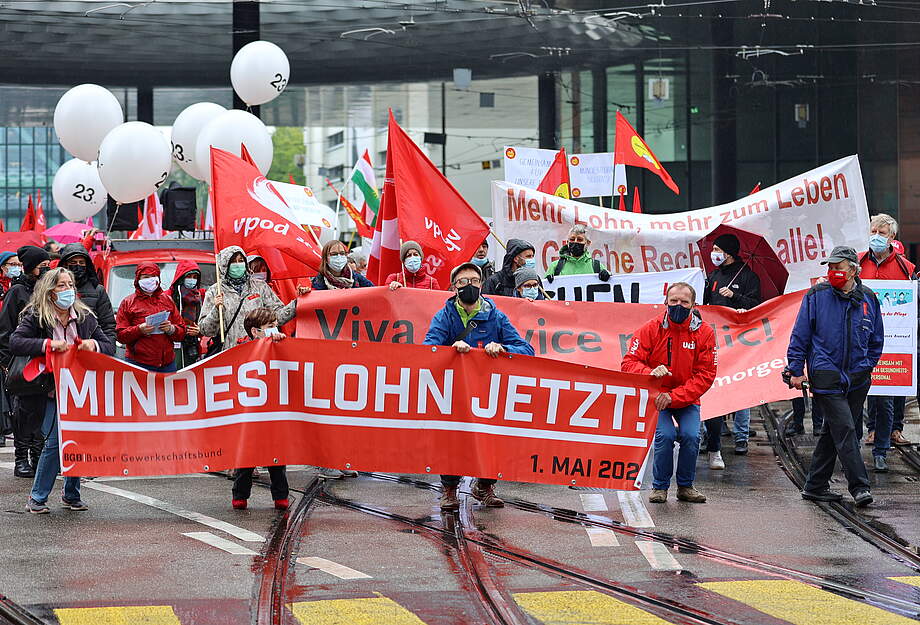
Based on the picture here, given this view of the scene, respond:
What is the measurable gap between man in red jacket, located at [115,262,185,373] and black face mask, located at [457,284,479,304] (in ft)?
8.36

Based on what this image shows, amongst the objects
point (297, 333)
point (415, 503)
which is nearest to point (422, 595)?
point (415, 503)

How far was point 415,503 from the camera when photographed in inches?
399

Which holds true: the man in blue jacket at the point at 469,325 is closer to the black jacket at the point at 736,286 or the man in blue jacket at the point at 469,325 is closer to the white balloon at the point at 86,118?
the black jacket at the point at 736,286

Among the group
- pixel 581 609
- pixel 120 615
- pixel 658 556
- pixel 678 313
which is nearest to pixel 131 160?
pixel 678 313

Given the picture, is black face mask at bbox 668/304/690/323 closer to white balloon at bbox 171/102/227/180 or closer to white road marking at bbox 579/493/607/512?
white road marking at bbox 579/493/607/512

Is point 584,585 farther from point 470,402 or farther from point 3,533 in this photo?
point 3,533

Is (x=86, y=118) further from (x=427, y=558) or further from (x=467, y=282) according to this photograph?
(x=427, y=558)

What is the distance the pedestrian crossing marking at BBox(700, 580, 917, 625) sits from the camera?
6559 millimetres

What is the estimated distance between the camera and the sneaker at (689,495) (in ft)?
33.4

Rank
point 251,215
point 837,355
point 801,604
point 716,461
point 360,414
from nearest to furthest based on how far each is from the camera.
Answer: point 801,604
point 360,414
point 837,355
point 251,215
point 716,461

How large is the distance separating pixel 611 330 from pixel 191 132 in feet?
31.7

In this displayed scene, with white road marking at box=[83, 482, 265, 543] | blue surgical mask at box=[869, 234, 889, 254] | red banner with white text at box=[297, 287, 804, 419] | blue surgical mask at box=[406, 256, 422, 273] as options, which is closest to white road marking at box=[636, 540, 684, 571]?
white road marking at box=[83, 482, 265, 543]

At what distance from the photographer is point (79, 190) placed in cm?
2472

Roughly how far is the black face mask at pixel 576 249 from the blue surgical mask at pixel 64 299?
5.31m
